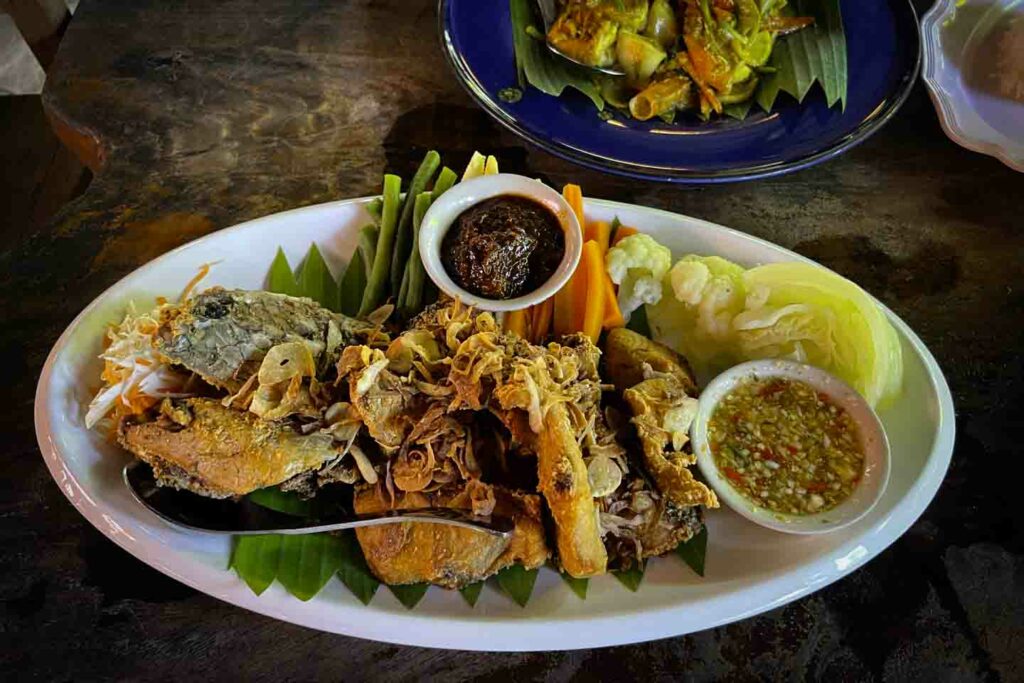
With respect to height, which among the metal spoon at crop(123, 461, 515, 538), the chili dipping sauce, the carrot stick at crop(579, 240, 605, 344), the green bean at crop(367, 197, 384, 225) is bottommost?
the metal spoon at crop(123, 461, 515, 538)

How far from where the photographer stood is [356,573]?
208cm

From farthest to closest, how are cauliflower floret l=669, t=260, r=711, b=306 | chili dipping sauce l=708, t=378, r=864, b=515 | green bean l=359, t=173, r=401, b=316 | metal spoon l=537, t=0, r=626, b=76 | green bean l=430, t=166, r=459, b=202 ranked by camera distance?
metal spoon l=537, t=0, r=626, b=76 < green bean l=430, t=166, r=459, b=202 < green bean l=359, t=173, r=401, b=316 < cauliflower floret l=669, t=260, r=711, b=306 < chili dipping sauce l=708, t=378, r=864, b=515

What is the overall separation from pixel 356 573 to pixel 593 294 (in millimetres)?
1163

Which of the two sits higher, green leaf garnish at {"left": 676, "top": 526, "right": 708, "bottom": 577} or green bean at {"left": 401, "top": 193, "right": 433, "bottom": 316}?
green bean at {"left": 401, "top": 193, "right": 433, "bottom": 316}

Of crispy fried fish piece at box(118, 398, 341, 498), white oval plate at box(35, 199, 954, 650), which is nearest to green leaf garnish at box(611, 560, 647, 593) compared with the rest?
white oval plate at box(35, 199, 954, 650)

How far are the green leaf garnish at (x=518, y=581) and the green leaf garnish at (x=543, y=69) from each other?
2.07 meters

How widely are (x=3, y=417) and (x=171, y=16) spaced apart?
2309 millimetres

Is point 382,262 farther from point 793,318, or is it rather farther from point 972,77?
point 972,77

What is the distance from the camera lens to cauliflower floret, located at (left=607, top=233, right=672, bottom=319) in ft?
8.02

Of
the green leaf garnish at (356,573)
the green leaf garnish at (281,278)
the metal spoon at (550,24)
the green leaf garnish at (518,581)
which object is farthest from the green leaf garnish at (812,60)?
A: the green leaf garnish at (356,573)

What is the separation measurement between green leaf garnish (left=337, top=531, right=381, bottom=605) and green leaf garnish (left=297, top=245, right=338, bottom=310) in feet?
2.90

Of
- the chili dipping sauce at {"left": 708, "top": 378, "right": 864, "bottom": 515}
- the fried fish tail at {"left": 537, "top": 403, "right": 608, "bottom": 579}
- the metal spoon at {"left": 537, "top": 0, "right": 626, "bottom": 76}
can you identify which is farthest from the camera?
the metal spoon at {"left": 537, "top": 0, "right": 626, "bottom": 76}

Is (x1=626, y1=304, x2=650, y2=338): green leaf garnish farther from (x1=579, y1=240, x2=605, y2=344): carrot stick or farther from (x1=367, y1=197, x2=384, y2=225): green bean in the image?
(x1=367, y1=197, x2=384, y2=225): green bean

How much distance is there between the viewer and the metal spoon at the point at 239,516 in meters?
2.01
